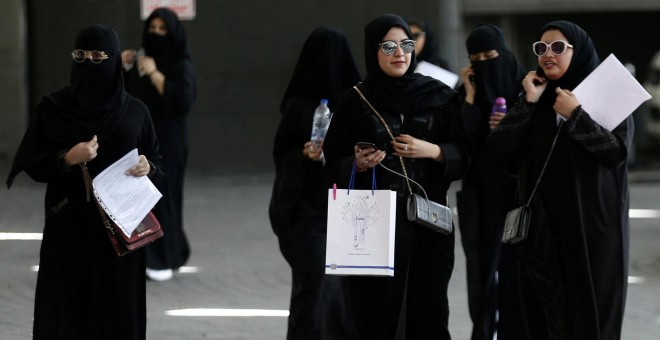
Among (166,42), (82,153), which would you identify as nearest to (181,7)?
(166,42)

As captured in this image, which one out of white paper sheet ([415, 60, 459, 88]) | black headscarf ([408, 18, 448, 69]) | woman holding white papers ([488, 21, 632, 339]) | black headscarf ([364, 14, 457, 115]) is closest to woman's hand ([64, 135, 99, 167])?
black headscarf ([364, 14, 457, 115])

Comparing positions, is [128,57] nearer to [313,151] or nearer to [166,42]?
[166,42]

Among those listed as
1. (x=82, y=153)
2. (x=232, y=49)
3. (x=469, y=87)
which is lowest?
(x=232, y=49)

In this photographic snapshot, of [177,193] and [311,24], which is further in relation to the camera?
[311,24]

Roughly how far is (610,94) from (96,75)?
2.33 meters

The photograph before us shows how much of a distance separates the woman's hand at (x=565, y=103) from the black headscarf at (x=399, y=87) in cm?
47

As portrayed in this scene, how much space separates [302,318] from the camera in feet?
24.1

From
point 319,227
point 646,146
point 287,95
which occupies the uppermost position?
point 287,95

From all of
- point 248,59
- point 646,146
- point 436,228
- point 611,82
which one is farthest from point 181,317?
point 646,146

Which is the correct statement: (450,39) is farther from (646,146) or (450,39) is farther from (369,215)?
(369,215)

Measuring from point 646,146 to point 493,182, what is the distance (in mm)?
13152

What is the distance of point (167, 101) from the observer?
10.1 m

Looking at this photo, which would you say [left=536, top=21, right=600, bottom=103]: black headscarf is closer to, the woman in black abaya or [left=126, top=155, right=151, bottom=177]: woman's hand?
Result: [left=126, top=155, right=151, bottom=177]: woman's hand

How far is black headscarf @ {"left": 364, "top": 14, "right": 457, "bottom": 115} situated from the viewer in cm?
611
